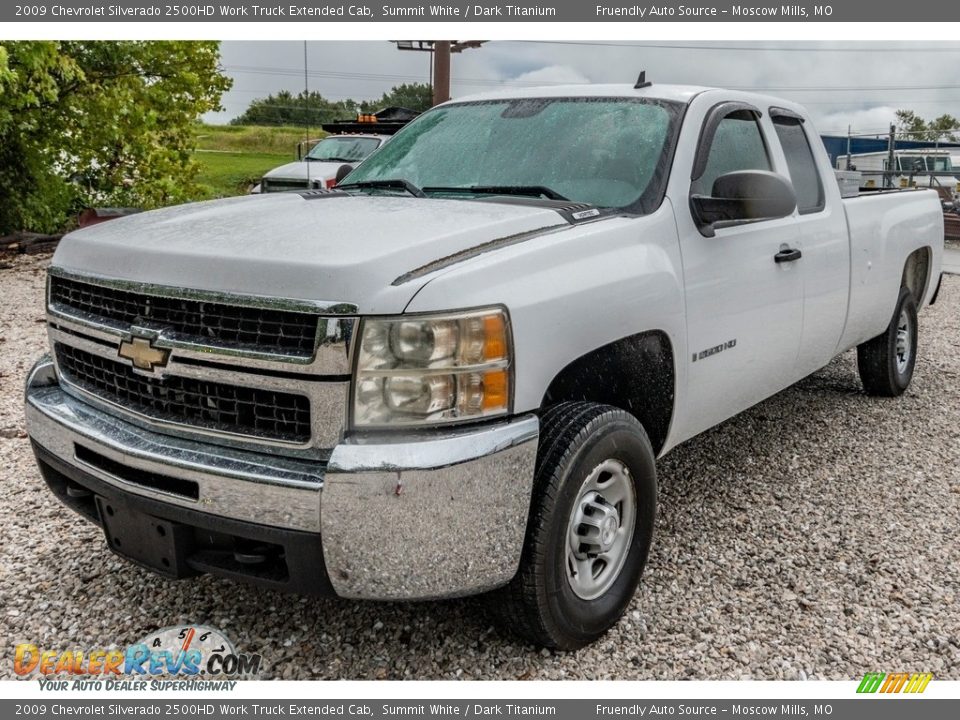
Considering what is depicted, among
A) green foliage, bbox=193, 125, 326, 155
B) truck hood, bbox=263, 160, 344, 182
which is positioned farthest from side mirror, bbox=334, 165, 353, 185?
green foliage, bbox=193, 125, 326, 155

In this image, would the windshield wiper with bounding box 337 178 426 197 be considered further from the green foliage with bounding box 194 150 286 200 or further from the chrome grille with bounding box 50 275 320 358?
the green foliage with bounding box 194 150 286 200

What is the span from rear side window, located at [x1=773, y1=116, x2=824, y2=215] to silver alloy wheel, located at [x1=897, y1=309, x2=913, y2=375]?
5.78ft

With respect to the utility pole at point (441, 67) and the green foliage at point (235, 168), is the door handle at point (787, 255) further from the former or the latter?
the green foliage at point (235, 168)

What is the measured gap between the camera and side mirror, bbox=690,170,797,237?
10.7 feet

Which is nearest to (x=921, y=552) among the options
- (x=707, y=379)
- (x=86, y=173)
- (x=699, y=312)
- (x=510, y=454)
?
(x=707, y=379)

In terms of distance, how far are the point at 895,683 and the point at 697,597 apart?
709mm

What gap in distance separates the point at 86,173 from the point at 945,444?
40.2 feet

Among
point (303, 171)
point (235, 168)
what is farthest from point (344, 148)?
point (235, 168)

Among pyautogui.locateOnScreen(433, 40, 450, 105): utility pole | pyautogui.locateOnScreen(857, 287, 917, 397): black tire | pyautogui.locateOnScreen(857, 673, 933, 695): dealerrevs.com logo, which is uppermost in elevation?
pyautogui.locateOnScreen(433, 40, 450, 105): utility pole

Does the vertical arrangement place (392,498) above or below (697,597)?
above

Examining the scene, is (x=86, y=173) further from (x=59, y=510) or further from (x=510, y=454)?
(x=510, y=454)

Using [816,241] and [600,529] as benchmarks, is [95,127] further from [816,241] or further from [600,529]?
[600,529]

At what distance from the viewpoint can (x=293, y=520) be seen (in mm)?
2318

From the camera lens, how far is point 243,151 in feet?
93.8
